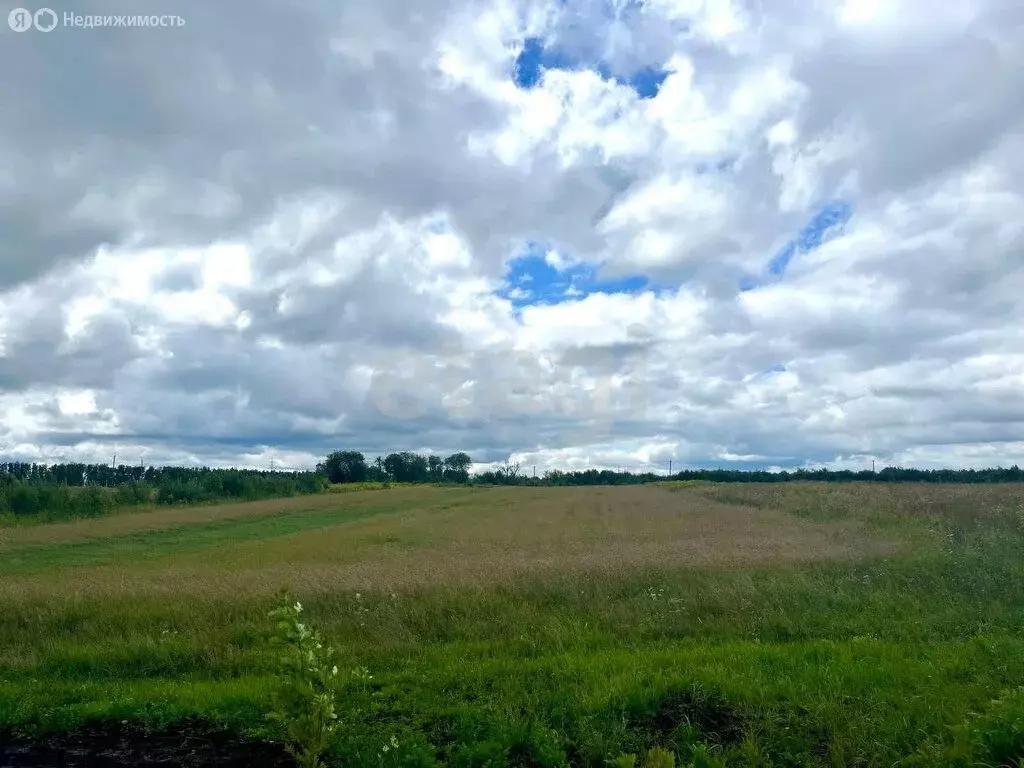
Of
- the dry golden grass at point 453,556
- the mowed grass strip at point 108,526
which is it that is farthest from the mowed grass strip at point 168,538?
the dry golden grass at point 453,556

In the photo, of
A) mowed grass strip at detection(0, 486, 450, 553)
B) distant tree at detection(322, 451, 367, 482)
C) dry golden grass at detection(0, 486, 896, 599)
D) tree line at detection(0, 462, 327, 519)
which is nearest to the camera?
dry golden grass at detection(0, 486, 896, 599)

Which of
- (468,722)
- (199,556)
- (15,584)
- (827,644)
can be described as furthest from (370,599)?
(199,556)

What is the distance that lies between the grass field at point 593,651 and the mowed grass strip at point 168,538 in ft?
26.5

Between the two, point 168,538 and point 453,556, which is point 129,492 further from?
point 453,556

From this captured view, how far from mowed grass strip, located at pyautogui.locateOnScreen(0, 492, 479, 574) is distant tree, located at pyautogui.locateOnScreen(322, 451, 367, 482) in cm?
10506

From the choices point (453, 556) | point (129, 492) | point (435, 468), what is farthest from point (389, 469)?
point (453, 556)

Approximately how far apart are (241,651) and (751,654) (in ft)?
25.5

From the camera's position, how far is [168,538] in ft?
131

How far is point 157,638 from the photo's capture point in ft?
43.5

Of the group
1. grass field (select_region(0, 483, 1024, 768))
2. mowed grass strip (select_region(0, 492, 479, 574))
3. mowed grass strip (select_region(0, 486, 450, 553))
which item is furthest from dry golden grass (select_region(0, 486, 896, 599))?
mowed grass strip (select_region(0, 486, 450, 553))

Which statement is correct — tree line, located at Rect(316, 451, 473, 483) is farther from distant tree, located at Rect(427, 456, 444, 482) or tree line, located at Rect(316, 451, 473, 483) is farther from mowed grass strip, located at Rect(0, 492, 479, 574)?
mowed grass strip, located at Rect(0, 492, 479, 574)

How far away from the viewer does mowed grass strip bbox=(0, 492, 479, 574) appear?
29922 millimetres

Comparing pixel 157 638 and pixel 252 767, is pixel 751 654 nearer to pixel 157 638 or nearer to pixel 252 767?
pixel 252 767

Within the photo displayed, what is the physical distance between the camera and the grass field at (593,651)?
8148mm
